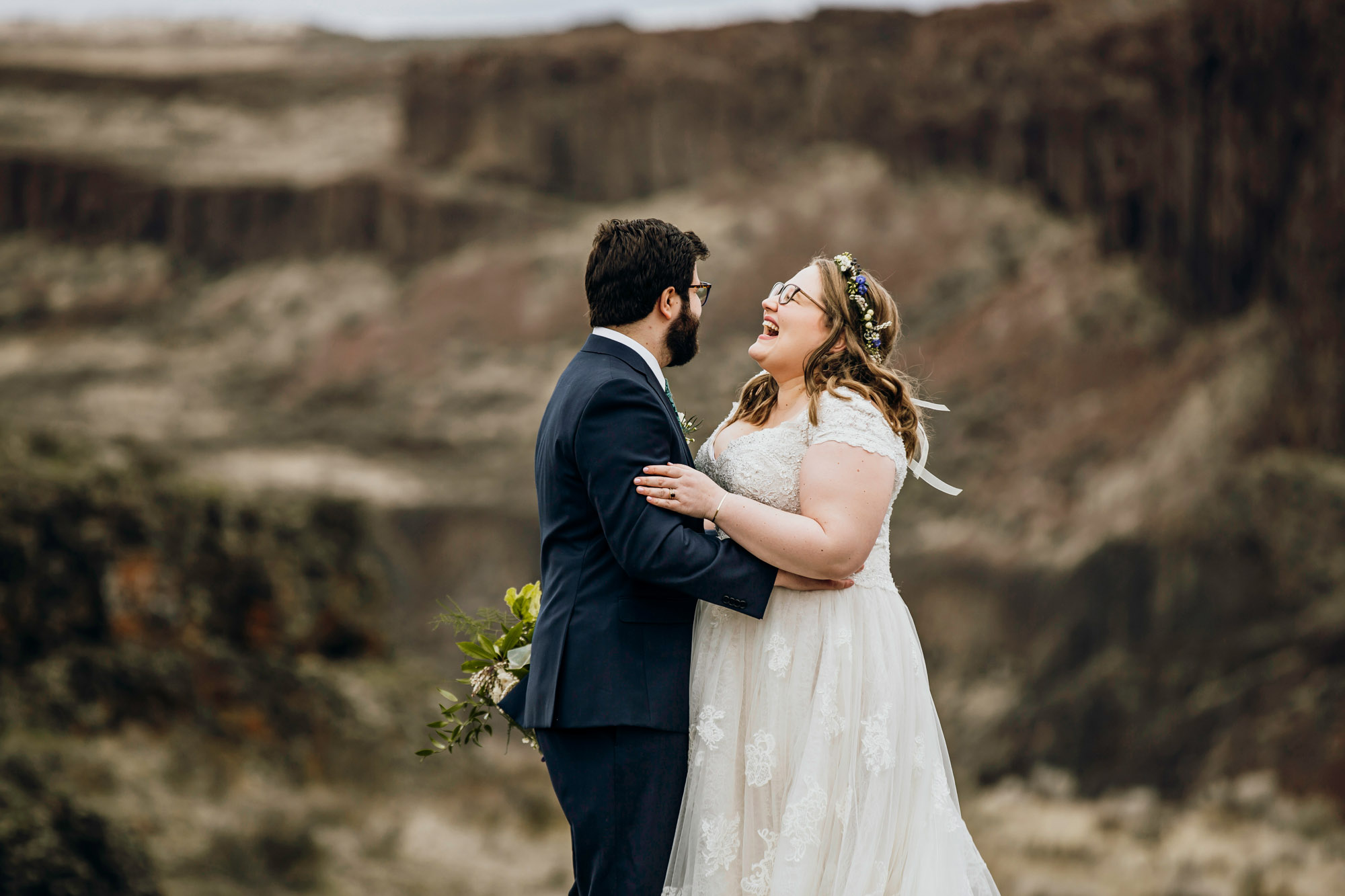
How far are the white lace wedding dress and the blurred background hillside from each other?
403 inches

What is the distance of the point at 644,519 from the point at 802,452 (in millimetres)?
500

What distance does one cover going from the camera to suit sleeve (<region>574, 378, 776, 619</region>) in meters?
2.75

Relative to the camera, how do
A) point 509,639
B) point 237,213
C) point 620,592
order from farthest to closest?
point 237,213 < point 509,639 < point 620,592

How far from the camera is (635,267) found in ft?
9.71

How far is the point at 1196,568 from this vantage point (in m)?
15.5

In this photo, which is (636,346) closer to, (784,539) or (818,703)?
(784,539)

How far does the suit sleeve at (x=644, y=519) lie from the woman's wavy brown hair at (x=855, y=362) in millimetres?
453

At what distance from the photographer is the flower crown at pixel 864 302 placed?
10.3 ft

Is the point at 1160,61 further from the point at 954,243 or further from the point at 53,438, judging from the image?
the point at 53,438

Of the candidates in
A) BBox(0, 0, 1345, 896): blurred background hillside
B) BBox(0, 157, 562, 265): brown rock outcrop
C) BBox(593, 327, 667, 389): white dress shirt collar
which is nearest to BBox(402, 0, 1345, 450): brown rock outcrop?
BBox(0, 0, 1345, 896): blurred background hillside

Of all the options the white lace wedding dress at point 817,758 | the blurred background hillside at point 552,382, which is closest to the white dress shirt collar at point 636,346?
the white lace wedding dress at point 817,758

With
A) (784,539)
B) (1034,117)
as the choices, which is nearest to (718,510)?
(784,539)

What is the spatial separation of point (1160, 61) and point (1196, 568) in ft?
24.5

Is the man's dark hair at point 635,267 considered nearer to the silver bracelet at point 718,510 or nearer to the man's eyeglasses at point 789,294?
the man's eyeglasses at point 789,294
